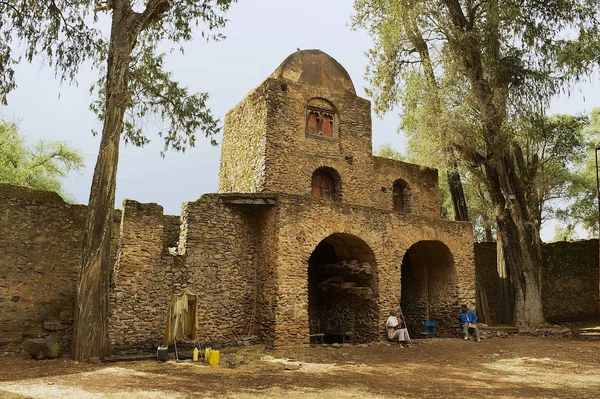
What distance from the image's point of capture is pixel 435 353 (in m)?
12.5

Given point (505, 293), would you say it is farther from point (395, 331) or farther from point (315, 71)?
point (315, 71)

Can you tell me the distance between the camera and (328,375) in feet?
29.9

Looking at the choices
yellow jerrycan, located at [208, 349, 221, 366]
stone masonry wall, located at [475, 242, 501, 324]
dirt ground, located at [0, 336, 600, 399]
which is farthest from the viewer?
stone masonry wall, located at [475, 242, 501, 324]

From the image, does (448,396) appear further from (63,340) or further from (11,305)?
(11,305)

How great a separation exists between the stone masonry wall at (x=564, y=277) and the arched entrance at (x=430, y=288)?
5.21 m

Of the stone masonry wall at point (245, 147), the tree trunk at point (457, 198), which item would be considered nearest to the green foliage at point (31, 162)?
the stone masonry wall at point (245, 147)

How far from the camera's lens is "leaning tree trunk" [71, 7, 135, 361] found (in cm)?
1008

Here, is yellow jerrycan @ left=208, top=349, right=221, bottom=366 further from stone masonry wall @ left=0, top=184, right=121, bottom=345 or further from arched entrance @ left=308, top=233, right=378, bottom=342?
arched entrance @ left=308, top=233, right=378, bottom=342

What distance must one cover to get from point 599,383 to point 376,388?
4.55 m

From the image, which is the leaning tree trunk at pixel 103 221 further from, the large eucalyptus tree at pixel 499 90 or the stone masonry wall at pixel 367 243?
the large eucalyptus tree at pixel 499 90

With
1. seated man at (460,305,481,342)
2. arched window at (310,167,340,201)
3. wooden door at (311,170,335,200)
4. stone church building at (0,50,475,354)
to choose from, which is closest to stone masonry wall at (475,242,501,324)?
stone church building at (0,50,475,354)

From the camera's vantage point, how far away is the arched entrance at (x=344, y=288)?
14.3 m

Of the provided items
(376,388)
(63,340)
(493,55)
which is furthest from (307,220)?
(493,55)

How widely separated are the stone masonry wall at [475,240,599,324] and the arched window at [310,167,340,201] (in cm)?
840
